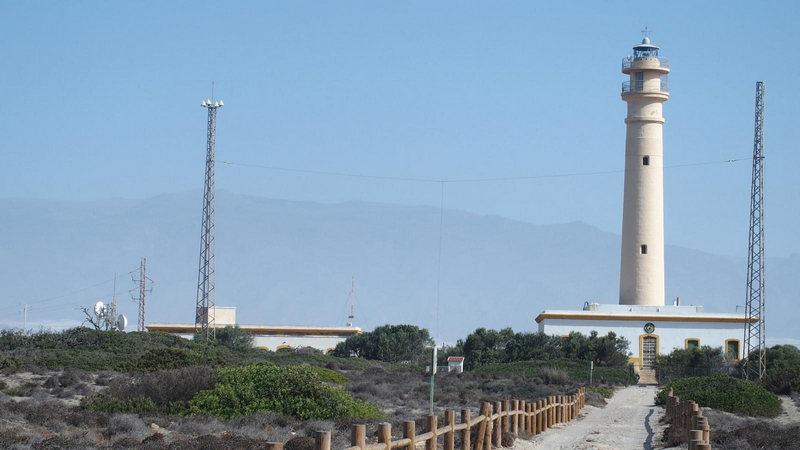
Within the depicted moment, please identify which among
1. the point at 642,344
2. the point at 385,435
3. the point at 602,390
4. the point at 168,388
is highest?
the point at 385,435

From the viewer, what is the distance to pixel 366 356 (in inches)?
2486

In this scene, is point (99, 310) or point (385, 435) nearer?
point (385, 435)

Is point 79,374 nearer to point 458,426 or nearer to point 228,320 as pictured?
point 458,426

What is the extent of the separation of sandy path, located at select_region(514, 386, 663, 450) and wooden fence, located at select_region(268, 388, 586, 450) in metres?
0.31

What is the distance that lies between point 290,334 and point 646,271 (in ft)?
74.8

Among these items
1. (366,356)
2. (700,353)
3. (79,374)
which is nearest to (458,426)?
(79,374)

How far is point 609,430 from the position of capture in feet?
80.8

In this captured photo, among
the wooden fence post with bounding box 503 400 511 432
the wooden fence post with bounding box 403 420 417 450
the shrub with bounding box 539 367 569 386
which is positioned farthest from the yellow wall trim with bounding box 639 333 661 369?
the wooden fence post with bounding box 403 420 417 450

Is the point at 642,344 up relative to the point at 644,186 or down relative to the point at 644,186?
down

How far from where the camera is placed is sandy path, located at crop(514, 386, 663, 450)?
2106 centimetres

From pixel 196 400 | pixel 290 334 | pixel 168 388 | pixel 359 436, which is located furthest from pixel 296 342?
pixel 359 436

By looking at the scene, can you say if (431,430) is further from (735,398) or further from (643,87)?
(643,87)

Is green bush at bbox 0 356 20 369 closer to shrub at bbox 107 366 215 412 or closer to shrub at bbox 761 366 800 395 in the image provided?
shrub at bbox 107 366 215 412

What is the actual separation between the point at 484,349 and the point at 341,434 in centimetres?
3794
